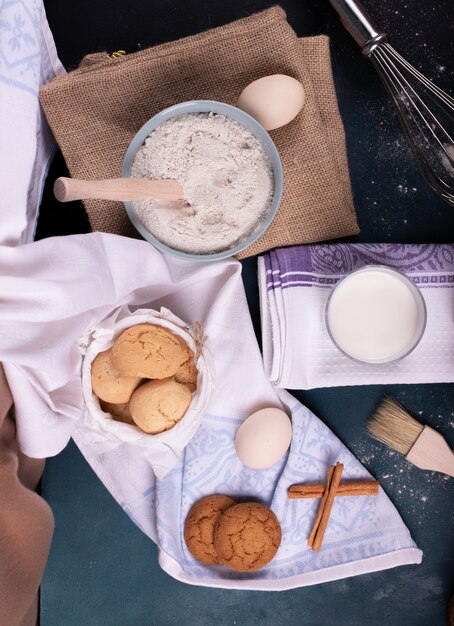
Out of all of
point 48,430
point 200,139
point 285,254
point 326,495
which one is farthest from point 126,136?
point 326,495

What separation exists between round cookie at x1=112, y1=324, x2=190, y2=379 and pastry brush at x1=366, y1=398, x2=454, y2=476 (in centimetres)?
26

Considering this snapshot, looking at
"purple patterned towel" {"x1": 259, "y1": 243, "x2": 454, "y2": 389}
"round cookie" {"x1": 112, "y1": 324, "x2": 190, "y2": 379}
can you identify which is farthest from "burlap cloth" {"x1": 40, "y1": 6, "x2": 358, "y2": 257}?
"round cookie" {"x1": 112, "y1": 324, "x2": 190, "y2": 379}

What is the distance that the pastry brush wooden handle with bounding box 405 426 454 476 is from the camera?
0.71m

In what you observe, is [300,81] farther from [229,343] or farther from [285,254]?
[229,343]

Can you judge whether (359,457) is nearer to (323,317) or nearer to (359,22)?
(323,317)

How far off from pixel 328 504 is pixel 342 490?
0.02 meters

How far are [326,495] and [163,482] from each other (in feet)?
0.59

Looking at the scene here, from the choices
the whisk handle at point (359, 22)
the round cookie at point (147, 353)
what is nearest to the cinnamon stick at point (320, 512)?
the round cookie at point (147, 353)

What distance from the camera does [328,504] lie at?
2.28 feet

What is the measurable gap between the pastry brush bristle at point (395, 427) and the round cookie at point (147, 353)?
256 mm

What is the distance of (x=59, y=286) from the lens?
569 millimetres

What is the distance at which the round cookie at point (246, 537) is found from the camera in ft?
Answer: 2.15

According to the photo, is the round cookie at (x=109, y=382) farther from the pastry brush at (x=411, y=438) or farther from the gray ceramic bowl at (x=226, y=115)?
the pastry brush at (x=411, y=438)

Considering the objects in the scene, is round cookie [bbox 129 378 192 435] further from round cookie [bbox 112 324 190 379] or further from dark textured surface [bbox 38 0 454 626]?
dark textured surface [bbox 38 0 454 626]
